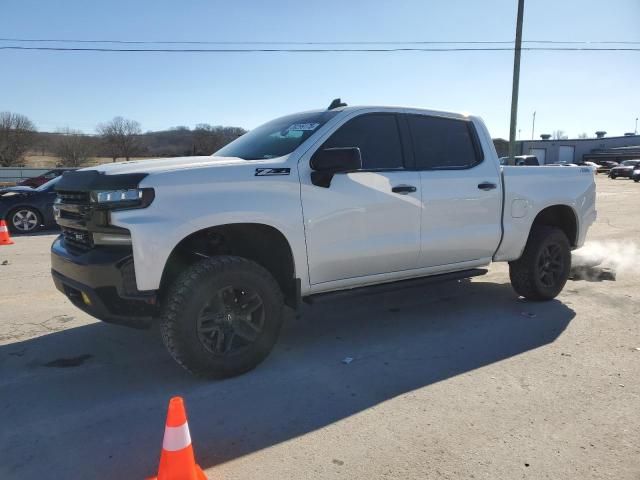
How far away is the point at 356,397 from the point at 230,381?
0.91 metres

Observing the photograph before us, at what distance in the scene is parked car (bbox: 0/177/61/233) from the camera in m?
11.7

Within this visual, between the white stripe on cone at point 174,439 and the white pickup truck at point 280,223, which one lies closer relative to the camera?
the white stripe on cone at point 174,439

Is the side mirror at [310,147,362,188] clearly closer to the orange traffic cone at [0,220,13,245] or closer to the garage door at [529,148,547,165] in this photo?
the orange traffic cone at [0,220,13,245]

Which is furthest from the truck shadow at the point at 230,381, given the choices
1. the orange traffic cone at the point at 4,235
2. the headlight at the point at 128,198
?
the orange traffic cone at the point at 4,235

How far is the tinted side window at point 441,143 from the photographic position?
4.74 meters

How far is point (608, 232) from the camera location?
1145cm

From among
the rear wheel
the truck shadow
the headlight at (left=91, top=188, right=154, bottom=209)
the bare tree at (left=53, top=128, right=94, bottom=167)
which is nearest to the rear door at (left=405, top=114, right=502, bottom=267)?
the truck shadow

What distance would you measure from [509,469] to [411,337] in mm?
2026

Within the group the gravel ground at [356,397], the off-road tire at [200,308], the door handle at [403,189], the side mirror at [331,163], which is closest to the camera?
the gravel ground at [356,397]

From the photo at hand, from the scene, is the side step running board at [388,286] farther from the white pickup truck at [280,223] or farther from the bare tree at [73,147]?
the bare tree at [73,147]

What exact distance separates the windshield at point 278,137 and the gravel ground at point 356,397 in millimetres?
1658

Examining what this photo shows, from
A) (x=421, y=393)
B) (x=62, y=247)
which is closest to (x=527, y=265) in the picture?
(x=421, y=393)

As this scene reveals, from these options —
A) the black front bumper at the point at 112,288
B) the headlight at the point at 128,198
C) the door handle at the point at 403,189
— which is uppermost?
the headlight at the point at 128,198

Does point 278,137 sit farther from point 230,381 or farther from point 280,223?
point 230,381
